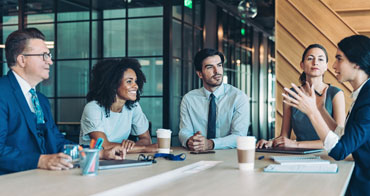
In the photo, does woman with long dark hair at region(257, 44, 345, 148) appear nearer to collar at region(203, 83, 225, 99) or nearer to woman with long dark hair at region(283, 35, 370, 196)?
collar at region(203, 83, 225, 99)

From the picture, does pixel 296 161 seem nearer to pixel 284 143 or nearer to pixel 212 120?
pixel 284 143

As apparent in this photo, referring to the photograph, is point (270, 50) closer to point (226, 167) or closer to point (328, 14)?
Result: point (328, 14)

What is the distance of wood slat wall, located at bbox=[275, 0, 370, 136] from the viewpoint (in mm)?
3691

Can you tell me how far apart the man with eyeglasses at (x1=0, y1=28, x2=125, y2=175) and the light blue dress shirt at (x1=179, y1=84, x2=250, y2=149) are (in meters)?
1.06

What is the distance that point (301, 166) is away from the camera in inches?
73.1

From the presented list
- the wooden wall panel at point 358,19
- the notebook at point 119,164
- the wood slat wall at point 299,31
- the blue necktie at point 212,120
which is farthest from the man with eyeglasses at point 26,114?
the wooden wall panel at point 358,19

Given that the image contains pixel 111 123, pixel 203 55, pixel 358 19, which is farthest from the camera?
pixel 358 19

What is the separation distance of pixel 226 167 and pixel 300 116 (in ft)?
4.28

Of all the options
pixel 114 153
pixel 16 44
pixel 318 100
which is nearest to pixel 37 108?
pixel 16 44

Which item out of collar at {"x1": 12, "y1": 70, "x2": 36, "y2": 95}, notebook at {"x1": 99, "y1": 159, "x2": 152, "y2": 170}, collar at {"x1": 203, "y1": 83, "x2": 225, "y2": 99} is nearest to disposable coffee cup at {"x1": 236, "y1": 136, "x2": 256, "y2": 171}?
notebook at {"x1": 99, "y1": 159, "x2": 152, "y2": 170}

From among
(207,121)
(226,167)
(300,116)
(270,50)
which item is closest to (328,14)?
(300,116)

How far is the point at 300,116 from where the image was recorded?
307cm

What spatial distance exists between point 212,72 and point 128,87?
0.69 metres

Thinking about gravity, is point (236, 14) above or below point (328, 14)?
above
